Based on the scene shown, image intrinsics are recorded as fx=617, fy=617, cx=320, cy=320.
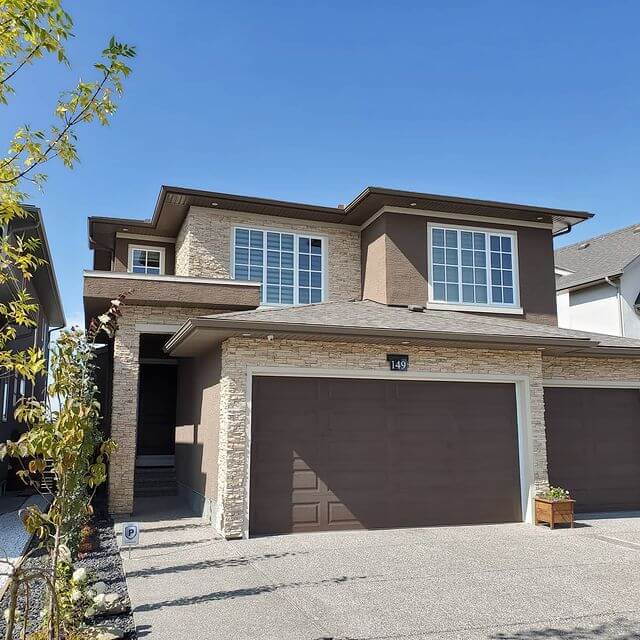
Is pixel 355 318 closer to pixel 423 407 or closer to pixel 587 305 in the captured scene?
pixel 423 407

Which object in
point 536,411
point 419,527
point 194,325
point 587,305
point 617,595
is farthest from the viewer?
point 587,305

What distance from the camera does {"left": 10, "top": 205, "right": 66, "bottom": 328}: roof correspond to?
1264 cm

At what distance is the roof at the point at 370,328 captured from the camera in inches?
388

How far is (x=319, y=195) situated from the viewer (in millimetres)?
16188

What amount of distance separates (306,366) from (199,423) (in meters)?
3.60

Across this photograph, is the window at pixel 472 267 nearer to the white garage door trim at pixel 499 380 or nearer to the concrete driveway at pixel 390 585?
the white garage door trim at pixel 499 380

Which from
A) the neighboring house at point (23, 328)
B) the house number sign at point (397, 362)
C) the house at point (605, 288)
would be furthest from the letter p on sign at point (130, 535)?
the house at point (605, 288)

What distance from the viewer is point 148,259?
16.2 meters

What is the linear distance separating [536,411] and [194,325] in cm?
677

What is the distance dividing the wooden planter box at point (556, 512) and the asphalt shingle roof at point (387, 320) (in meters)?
3.00

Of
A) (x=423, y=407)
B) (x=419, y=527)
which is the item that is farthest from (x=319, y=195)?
(x=419, y=527)

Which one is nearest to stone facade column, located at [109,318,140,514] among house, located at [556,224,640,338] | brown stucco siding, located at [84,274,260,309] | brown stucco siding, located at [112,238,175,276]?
brown stucco siding, located at [84,274,260,309]

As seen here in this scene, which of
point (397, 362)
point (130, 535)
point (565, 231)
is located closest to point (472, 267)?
point (565, 231)

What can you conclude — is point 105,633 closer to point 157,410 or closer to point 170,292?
point 170,292
